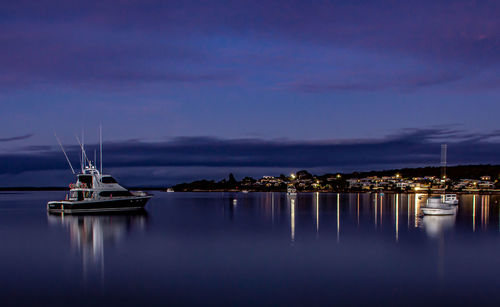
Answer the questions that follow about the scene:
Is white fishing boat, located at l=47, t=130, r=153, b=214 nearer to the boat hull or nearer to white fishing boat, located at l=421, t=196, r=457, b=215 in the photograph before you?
the boat hull

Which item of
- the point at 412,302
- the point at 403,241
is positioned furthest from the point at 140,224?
the point at 412,302

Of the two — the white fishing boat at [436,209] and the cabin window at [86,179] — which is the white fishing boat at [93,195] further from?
the white fishing boat at [436,209]

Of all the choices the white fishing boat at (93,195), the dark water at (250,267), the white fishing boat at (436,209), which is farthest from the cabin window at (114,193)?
the white fishing boat at (436,209)

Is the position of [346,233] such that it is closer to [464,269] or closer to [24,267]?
[464,269]

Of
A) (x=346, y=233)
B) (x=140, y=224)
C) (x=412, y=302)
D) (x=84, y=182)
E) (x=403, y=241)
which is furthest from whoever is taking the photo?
(x=84, y=182)

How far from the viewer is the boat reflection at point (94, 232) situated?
92.4 feet

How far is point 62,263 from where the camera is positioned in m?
24.8

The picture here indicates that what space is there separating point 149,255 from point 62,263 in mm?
4872

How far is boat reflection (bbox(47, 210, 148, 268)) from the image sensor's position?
28.2 metres

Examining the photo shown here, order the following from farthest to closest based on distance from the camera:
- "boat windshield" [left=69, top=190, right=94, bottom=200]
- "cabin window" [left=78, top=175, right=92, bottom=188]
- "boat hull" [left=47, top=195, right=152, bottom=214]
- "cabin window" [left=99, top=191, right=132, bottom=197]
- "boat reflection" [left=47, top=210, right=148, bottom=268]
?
"boat windshield" [left=69, top=190, right=94, bottom=200] → "cabin window" [left=99, top=191, right=132, bottom=197] → "boat hull" [left=47, top=195, right=152, bottom=214] → "cabin window" [left=78, top=175, right=92, bottom=188] → "boat reflection" [left=47, top=210, right=148, bottom=268]

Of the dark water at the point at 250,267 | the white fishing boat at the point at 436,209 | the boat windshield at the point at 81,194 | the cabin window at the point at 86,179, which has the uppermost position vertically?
the cabin window at the point at 86,179

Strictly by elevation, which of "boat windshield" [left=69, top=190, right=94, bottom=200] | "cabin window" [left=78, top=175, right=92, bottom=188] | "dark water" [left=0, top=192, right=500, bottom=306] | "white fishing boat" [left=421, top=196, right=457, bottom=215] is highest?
"cabin window" [left=78, top=175, right=92, bottom=188]

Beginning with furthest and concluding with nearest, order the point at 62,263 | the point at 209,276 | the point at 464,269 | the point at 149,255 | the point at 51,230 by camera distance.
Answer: the point at 51,230 < the point at 149,255 < the point at 62,263 < the point at 464,269 < the point at 209,276

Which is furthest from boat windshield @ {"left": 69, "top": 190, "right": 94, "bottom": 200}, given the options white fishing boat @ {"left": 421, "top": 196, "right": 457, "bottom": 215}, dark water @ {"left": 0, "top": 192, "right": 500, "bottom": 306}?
white fishing boat @ {"left": 421, "top": 196, "right": 457, "bottom": 215}
